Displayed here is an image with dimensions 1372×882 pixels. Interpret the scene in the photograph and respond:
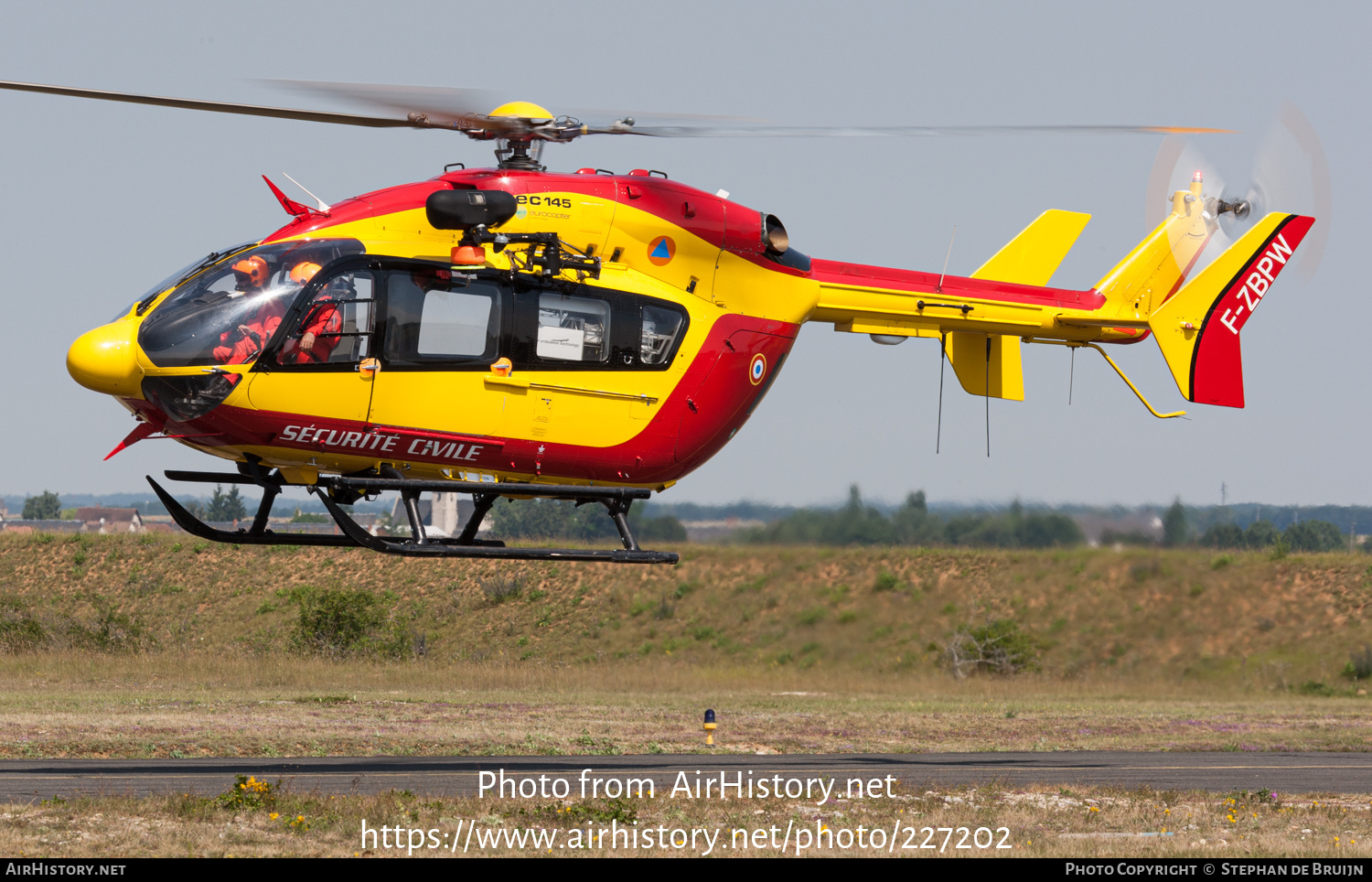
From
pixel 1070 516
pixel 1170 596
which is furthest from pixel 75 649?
pixel 1170 596

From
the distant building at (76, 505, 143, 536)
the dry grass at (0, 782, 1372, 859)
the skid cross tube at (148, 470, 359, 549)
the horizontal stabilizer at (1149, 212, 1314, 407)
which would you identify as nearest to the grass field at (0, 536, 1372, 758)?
the distant building at (76, 505, 143, 536)

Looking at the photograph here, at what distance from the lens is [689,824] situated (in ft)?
49.3

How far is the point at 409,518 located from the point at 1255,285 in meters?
13.7

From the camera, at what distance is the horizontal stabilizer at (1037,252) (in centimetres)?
1962

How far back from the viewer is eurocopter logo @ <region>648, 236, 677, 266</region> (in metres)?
15.9

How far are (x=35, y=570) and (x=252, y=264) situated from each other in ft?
151

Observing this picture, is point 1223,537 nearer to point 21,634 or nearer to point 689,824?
point 689,824

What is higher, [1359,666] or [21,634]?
[1359,666]

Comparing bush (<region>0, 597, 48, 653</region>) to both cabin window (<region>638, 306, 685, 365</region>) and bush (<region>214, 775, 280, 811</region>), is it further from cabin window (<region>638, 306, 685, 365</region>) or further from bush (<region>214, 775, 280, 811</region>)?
cabin window (<region>638, 306, 685, 365</region>)

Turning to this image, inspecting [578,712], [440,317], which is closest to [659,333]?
[440,317]

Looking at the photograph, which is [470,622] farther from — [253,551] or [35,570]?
[35,570]

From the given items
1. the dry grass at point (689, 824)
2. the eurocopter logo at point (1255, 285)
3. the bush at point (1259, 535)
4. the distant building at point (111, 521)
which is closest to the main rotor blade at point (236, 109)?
the dry grass at point (689, 824)

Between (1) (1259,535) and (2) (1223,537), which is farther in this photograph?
(1) (1259,535)

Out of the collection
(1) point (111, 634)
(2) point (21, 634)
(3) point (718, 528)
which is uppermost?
(3) point (718, 528)
